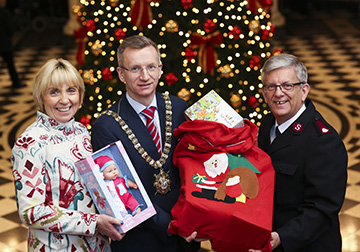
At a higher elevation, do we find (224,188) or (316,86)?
(224,188)

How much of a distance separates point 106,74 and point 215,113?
2340 millimetres

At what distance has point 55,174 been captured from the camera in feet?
8.40

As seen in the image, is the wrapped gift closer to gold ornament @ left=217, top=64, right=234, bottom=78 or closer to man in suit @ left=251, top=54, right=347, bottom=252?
man in suit @ left=251, top=54, right=347, bottom=252

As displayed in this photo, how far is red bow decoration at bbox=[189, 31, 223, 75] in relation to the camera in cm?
481

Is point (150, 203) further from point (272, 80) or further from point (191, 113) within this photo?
point (272, 80)

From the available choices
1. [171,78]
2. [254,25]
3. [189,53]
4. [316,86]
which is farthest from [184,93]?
[316,86]

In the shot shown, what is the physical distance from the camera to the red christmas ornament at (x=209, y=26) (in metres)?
4.78

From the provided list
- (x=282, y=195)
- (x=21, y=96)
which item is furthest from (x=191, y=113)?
(x=21, y=96)

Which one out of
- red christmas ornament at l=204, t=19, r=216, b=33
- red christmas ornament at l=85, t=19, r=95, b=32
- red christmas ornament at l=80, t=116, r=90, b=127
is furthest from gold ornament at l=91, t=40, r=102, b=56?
red christmas ornament at l=204, t=19, r=216, b=33

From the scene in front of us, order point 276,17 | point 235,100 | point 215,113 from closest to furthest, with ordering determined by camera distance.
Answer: point 215,113 < point 235,100 < point 276,17

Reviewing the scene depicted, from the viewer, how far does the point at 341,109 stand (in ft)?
25.7

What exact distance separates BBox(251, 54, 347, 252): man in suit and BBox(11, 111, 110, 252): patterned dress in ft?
3.02

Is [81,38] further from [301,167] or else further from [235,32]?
[301,167]

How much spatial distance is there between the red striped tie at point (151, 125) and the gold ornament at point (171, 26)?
83.6 inches
